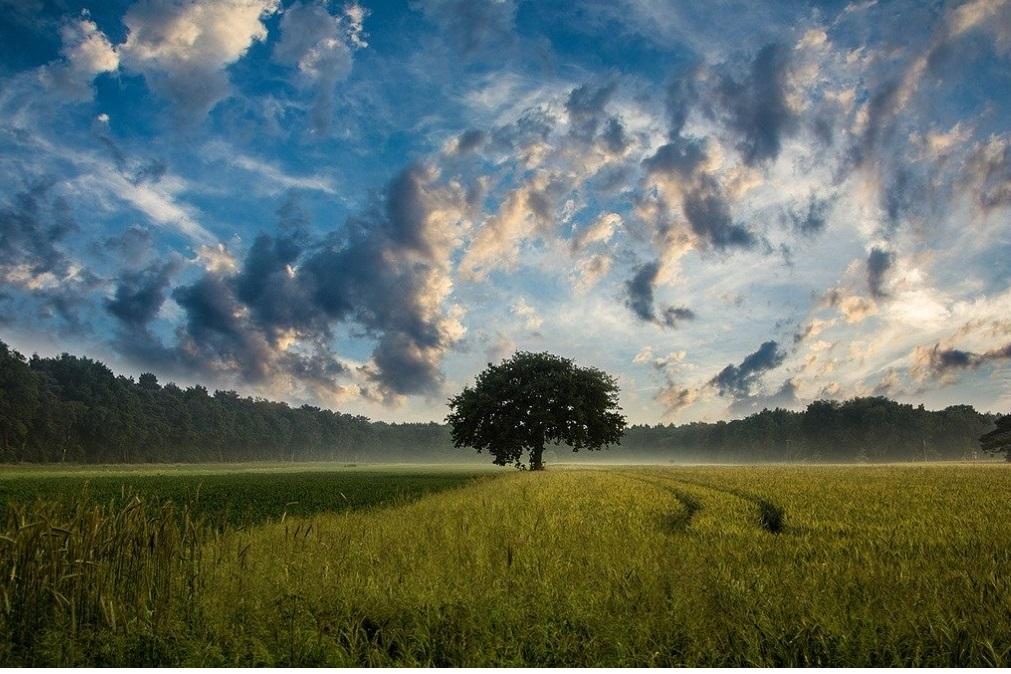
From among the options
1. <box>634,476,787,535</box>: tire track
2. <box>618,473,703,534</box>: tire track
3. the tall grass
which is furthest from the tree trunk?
the tall grass

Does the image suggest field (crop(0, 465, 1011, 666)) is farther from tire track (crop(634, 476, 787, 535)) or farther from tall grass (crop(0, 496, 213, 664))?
tire track (crop(634, 476, 787, 535))

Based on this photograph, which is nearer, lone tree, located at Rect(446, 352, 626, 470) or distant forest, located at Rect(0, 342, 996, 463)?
lone tree, located at Rect(446, 352, 626, 470)

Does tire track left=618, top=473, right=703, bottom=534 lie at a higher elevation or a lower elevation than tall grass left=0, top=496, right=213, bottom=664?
lower

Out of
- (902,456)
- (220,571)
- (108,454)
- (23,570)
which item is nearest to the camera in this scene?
(23,570)

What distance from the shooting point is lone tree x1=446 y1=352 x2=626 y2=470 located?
67.9 metres

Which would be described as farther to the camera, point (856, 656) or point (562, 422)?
point (562, 422)

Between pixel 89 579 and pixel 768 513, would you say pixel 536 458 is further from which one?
pixel 89 579

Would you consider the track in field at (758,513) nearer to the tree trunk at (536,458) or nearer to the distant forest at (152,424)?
the tree trunk at (536,458)

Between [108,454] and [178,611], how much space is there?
157 meters

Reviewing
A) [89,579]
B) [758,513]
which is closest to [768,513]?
[758,513]

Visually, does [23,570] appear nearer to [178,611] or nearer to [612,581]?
[178,611]

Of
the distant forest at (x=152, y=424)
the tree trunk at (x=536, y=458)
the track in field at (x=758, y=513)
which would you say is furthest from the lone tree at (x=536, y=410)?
the distant forest at (x=152, y=424)

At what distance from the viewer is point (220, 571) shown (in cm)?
812

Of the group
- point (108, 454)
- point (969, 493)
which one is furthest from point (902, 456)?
point (108, 454)
